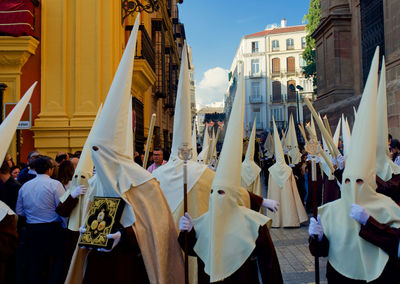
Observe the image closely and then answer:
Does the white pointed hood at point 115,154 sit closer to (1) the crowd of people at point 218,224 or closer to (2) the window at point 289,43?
(1) the crowd of people at point 218,224

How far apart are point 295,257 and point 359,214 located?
3.54 metres

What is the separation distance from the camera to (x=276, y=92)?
58375mm

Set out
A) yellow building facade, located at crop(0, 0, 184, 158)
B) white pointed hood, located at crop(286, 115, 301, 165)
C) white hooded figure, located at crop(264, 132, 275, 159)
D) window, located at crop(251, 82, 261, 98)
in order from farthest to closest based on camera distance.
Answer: window, located at crop(251, 82, 261, 98), white hooded figure, located at crop(264, 132, 275, 159), white pointed hood, located at crop(286, 115, 301, 165), yellow building facade, located at crop(0, 0, 184, 158)

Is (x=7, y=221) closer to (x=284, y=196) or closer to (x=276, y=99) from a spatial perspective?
(x=284, y=196)

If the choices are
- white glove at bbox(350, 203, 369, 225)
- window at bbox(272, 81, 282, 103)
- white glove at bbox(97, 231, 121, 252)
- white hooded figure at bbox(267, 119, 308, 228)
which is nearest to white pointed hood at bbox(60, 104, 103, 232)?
white glove at bbox(97, 231, 121, 252)

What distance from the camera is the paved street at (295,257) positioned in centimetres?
515

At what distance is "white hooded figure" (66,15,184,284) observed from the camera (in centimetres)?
313

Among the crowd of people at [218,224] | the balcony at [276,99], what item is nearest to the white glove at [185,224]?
the crowd of people at [218,224]

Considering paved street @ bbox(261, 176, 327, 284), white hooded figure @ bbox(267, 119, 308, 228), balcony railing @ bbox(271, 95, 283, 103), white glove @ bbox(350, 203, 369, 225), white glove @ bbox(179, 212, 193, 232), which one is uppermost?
balcony railing @ bbox(271, 95, 283, 103)

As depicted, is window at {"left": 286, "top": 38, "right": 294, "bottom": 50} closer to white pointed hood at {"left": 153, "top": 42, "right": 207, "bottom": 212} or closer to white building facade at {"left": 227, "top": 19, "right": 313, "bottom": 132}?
white building facade at {"left": 227, "top": 19, "right": 313, "bottom": 132}

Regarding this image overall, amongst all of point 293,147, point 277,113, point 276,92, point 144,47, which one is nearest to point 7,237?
point 144,47

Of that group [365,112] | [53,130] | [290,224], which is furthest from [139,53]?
[365,112]

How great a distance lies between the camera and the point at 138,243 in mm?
3121

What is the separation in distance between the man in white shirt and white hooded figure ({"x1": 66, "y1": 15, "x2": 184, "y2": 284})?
130 cm
